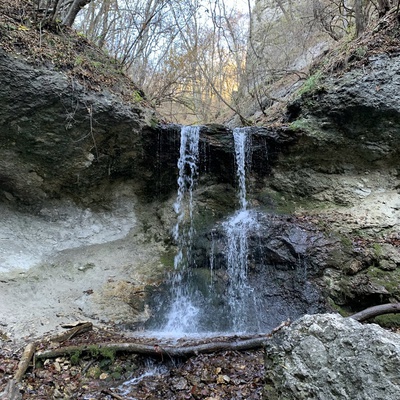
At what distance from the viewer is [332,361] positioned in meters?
1.94

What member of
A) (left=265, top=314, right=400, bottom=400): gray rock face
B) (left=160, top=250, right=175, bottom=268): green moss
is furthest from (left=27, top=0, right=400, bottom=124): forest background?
(left=265, top=314, right=400, bottom=400): gray rock face

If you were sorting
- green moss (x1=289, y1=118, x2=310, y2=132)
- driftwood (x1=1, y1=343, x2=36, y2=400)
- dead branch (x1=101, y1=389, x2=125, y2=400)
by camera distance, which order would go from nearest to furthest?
driftwood (x1=1, y1=343, x2=36, y2=400) → dead branch (x1=101, y1=389, x2=125, y2=400) → green moss (x1=289, y1=118, x2=310, y2=132)

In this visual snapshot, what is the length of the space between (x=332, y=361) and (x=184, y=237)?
5173mm

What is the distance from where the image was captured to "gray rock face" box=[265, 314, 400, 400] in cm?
173

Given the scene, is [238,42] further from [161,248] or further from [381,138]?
[161,248]

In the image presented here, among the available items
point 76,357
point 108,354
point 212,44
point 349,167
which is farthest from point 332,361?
point 212,44

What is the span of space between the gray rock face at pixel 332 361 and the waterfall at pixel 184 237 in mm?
3053

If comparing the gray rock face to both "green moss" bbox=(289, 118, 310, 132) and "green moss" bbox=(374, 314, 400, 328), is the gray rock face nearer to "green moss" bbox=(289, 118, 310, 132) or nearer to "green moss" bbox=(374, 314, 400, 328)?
"green moss" bbox=(374, 314, 400, 328)

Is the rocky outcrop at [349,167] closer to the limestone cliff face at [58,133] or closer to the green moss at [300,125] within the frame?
the green moss at [300,125]

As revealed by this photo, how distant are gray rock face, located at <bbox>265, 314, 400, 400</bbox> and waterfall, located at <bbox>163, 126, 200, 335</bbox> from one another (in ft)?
10.0

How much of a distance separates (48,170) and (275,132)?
17.4 ft

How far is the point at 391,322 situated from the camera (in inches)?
179

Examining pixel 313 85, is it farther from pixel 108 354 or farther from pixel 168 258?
pixel 108 354

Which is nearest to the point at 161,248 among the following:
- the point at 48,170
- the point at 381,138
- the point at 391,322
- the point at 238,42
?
the point at 48,170
